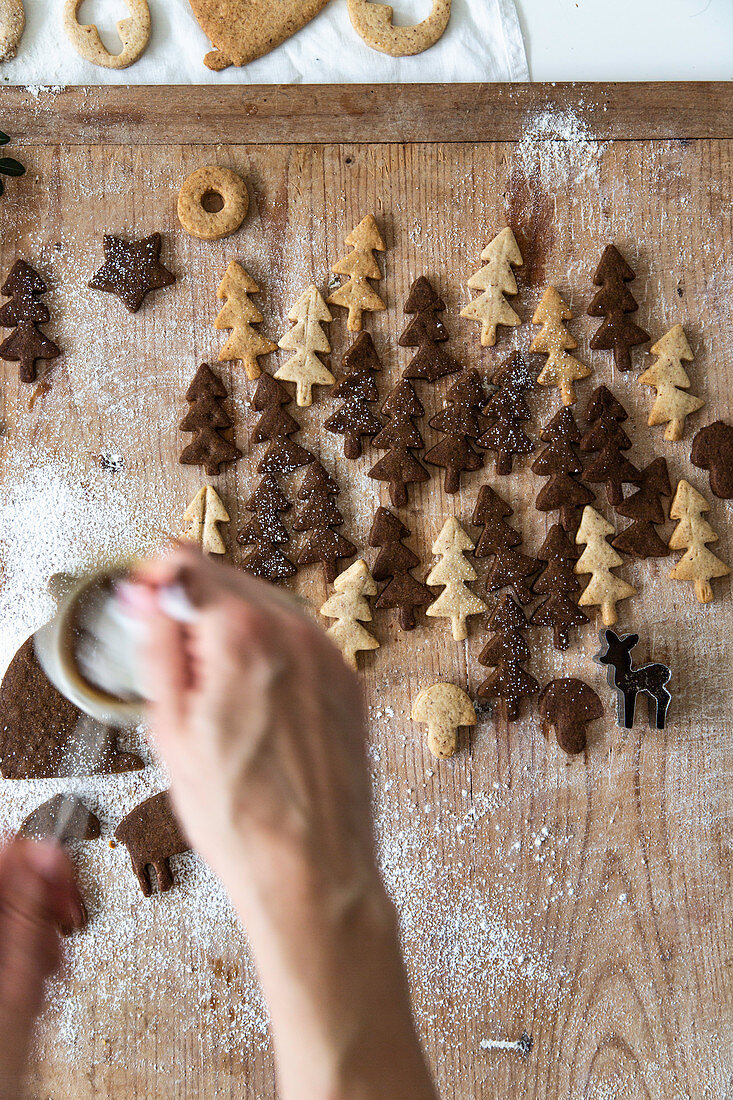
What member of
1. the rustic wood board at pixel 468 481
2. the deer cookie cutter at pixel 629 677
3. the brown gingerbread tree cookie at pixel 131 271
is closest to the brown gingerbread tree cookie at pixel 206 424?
the rustic wood board at pixel 468 481

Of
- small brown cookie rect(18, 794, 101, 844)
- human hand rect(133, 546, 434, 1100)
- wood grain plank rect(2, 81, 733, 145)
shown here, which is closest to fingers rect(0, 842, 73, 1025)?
small brown cookie rect(18, 794, 101, 844)

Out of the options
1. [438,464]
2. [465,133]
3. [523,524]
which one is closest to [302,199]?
[465,133]

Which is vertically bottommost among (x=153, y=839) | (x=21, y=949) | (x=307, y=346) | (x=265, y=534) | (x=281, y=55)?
(x=21, y=949)

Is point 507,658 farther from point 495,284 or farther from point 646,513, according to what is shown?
point 495,284

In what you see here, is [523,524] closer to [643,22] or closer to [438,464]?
[438,464]

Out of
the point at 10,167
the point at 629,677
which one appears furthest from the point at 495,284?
the point at 10,167
